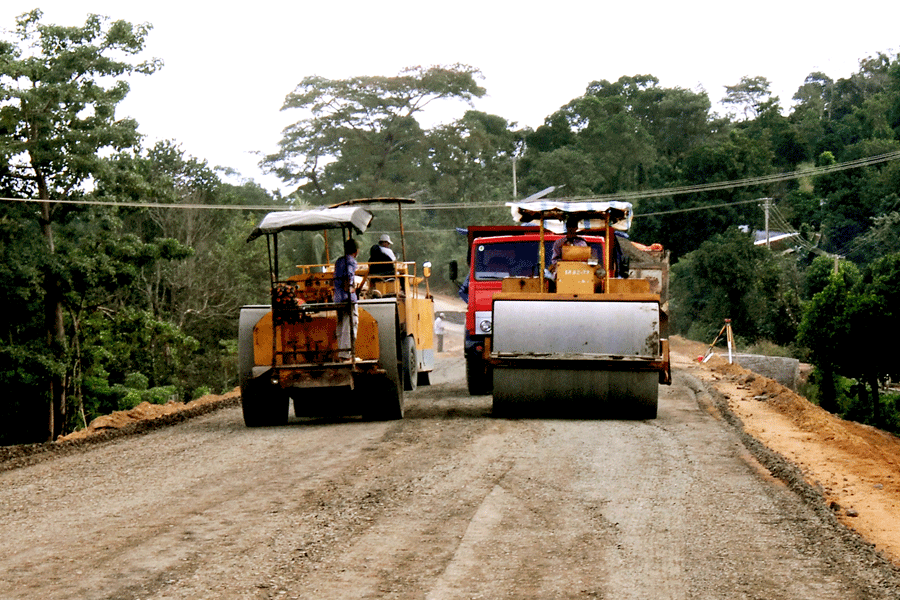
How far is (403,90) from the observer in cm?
5612

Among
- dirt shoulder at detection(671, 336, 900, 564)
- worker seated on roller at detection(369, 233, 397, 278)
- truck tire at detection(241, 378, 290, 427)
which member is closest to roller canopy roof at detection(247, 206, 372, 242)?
truck tire at detection(241, 378, 290, 427)

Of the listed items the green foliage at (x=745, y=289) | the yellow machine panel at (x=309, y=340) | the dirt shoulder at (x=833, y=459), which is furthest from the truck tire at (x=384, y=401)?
the green foliage at (x=745, y=289)

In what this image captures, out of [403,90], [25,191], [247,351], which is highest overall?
[403,90]

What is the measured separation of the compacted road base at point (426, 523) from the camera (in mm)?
5770

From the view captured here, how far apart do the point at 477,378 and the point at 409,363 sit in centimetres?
169

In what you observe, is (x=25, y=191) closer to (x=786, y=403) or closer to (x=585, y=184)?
(x=786, y=403)

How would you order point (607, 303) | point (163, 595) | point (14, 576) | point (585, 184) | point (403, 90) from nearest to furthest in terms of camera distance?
point (163, 595) < point (14, 576) < point (607, 303) < point (403, 90) < point (585, 184)

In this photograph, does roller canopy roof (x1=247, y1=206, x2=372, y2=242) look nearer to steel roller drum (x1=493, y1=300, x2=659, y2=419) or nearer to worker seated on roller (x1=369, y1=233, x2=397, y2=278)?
steel roller drum (x1=493, y1=300, x2=659, y2=419)

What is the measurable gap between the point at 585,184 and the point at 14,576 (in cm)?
6125

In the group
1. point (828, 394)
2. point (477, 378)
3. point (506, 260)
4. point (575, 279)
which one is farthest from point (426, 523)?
point (828, 394)

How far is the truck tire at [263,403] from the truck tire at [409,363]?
7.09 feet

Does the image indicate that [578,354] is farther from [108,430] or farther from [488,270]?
[108,430]

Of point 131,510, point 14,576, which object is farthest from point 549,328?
point 14,576

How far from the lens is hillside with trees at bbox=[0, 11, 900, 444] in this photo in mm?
27344
